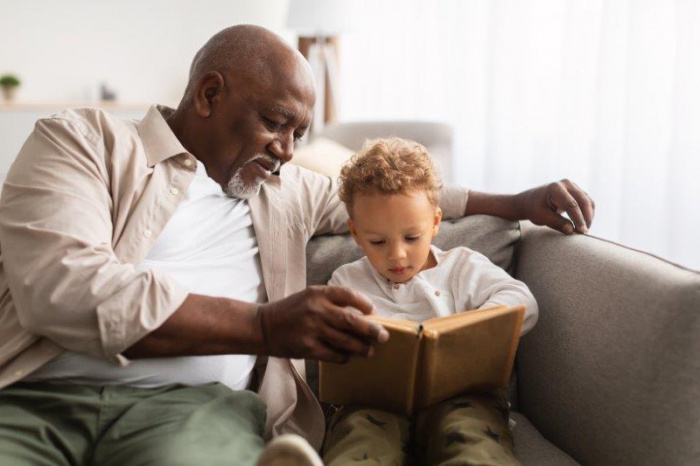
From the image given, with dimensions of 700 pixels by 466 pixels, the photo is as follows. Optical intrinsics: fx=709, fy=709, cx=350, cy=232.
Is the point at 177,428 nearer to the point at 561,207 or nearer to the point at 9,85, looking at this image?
the point at 561,207

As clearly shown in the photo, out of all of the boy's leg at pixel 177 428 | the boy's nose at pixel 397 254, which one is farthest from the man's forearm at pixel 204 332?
the boy's nose at pixel 397 254

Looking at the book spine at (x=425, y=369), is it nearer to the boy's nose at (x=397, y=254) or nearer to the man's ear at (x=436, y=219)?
the boy's nose at (x=397, y=254)

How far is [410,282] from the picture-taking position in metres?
1.45

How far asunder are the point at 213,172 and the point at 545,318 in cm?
78

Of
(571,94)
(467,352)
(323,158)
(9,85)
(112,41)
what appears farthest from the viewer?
(112,41)

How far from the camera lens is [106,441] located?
1162 millimetres

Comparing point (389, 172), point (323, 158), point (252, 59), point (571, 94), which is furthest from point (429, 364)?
point (571, 94)

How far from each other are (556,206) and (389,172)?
1.33ft

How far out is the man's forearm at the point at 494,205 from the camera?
5.43ft

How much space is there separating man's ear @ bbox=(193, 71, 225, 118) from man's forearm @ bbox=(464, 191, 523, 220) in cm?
64

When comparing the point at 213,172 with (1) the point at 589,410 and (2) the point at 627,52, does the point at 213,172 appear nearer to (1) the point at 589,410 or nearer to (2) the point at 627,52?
(1) the point at 589,410

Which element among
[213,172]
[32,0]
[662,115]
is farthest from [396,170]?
[32,0]

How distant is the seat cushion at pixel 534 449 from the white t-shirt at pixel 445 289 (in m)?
0.23

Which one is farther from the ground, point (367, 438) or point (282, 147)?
point (282, 147)
